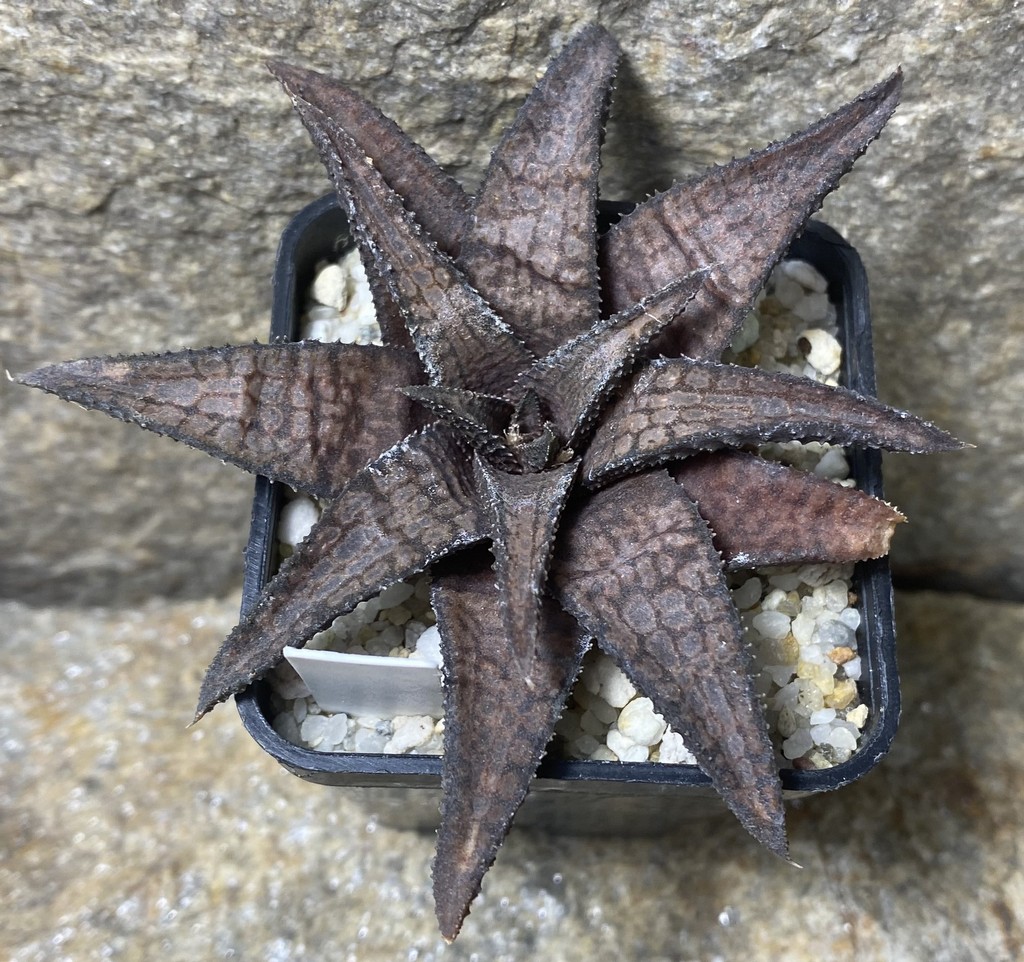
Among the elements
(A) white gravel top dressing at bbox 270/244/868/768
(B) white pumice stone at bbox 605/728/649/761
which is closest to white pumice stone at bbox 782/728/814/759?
(A) white gravel top dressing at bbox 270/244/868/768

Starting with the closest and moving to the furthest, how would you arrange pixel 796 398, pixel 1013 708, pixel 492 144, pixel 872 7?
pixel 796 398
pixel 872 7
pixel 492 144
pixel 1013 708

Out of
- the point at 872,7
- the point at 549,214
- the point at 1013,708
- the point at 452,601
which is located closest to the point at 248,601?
the point at 452,601

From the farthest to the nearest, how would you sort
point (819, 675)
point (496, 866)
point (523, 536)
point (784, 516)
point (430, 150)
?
point (496, 866) → point (430, 150) → point (819, 675) → point (784, 516) → point (523, 536)

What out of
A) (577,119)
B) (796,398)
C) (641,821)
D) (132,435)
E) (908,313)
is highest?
(577,119)

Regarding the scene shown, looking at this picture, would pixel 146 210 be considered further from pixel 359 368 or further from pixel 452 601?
pixel 452 601

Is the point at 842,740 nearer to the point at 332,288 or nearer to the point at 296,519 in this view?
the point at 296,519

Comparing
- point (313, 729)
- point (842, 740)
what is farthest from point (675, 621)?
point (313, 729)
